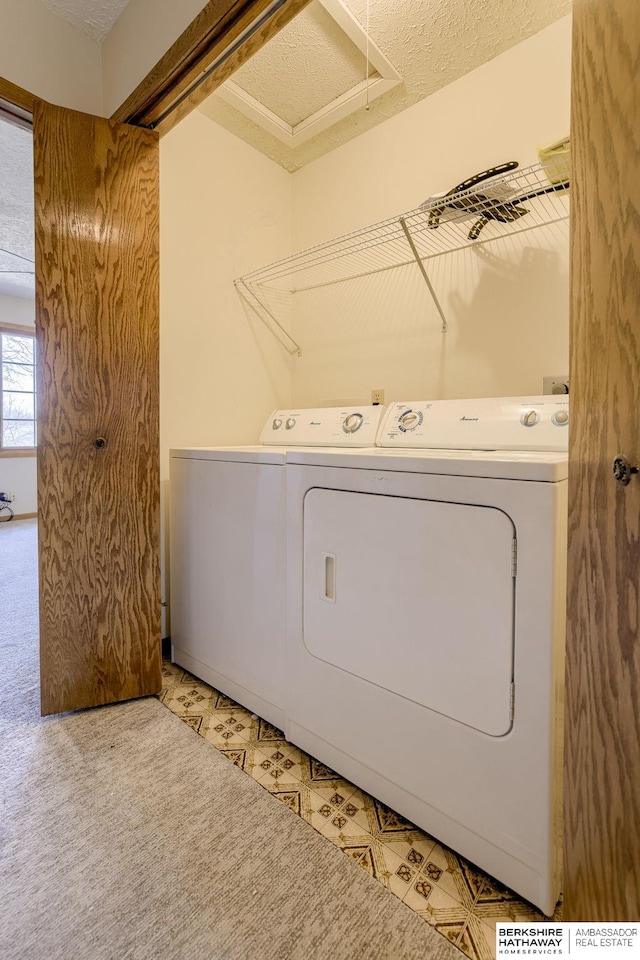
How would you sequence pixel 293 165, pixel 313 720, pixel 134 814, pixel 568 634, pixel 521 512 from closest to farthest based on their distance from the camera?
pixel 568 634 → pixel 521 512 → pixel 134 814 → pixel 313 720 → pixel 293 165

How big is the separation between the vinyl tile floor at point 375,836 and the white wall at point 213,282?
31.4 inches

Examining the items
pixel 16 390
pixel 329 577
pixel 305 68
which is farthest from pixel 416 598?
pixel 16 390

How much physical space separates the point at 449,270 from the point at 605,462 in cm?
140

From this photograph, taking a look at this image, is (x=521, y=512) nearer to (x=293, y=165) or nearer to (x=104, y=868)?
(x=104, y=868)

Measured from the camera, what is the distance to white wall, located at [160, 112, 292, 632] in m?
1.95

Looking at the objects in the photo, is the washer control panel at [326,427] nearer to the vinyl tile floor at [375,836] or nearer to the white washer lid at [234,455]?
the white washer lid at [234,455]

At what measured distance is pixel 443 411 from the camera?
149 centimetres

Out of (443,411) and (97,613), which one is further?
(97,613)

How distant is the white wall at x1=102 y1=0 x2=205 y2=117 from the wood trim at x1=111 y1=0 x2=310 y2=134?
0.04 m

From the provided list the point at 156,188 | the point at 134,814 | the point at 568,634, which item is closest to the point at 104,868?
the point at 134,814

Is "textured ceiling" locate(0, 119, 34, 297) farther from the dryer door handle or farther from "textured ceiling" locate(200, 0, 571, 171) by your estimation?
the dryer door handle

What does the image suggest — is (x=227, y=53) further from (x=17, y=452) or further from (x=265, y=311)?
(x=17, y=452)

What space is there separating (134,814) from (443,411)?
4.69 ft

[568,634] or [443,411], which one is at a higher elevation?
[443,411]
